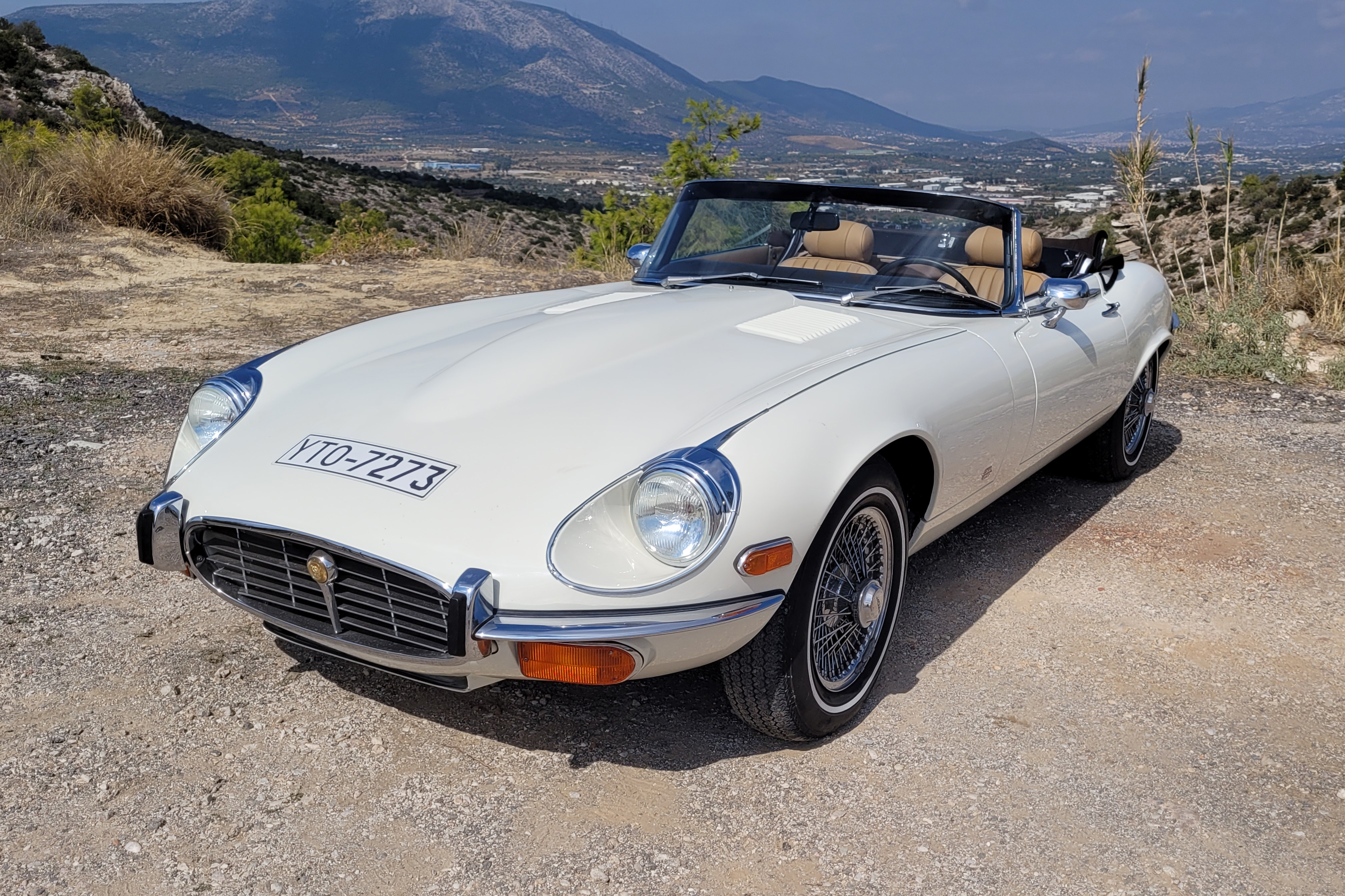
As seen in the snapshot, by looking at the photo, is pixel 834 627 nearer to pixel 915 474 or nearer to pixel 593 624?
pixel 915 474

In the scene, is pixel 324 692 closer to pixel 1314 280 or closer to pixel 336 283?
pixel 336 283

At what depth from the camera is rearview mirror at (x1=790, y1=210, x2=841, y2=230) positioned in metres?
3.88

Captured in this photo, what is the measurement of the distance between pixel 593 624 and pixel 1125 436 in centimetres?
341

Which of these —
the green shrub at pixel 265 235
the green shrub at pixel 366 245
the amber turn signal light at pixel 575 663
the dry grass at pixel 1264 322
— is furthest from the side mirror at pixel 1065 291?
the green shrub at pixel 265 235

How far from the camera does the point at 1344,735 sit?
2750 millimetres

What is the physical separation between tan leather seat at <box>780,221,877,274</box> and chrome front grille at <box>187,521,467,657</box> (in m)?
2.11

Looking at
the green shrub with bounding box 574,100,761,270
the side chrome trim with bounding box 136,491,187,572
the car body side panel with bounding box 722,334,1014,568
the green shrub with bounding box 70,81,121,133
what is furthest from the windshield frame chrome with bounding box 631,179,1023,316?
the green shrub with bounding box 70,81,121,133

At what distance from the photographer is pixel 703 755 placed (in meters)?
2.63

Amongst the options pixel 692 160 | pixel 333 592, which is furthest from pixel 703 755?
pixel 692 160

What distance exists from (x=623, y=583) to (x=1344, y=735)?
2015mm

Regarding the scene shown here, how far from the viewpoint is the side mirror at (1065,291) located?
141 inches

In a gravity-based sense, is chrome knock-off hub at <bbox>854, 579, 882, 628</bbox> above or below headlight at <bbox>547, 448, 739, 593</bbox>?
below

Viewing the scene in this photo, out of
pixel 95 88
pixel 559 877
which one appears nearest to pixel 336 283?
pixel 559 877

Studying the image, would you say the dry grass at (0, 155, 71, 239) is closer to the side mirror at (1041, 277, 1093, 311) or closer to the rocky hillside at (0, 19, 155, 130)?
the side mirror at (1041, 277, 1093, 311)
